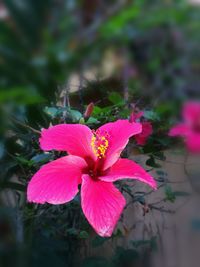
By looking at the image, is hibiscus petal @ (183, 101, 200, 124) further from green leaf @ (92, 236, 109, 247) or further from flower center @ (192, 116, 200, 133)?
green leaf @ (92, 236, 109, 247)

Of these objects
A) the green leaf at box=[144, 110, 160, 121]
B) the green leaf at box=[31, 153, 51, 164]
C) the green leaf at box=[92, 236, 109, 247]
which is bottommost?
the green leaf at box=[92, 236, 109, 247]

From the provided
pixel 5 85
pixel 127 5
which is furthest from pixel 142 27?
pixel 5 85

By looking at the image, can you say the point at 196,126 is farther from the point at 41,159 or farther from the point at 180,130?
the point at 41,159

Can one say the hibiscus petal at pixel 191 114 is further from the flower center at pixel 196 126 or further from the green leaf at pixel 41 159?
the green leaf at pixel 41 159

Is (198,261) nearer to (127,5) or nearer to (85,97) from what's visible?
(85,97)

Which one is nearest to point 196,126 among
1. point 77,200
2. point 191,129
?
point 191,129

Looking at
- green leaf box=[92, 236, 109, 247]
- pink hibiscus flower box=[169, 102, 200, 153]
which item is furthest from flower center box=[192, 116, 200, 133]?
green leaf box=[92, 236, 109, 247]

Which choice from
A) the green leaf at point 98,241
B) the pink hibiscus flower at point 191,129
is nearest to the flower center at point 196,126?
the pink hibiscus flower at point 191,129
